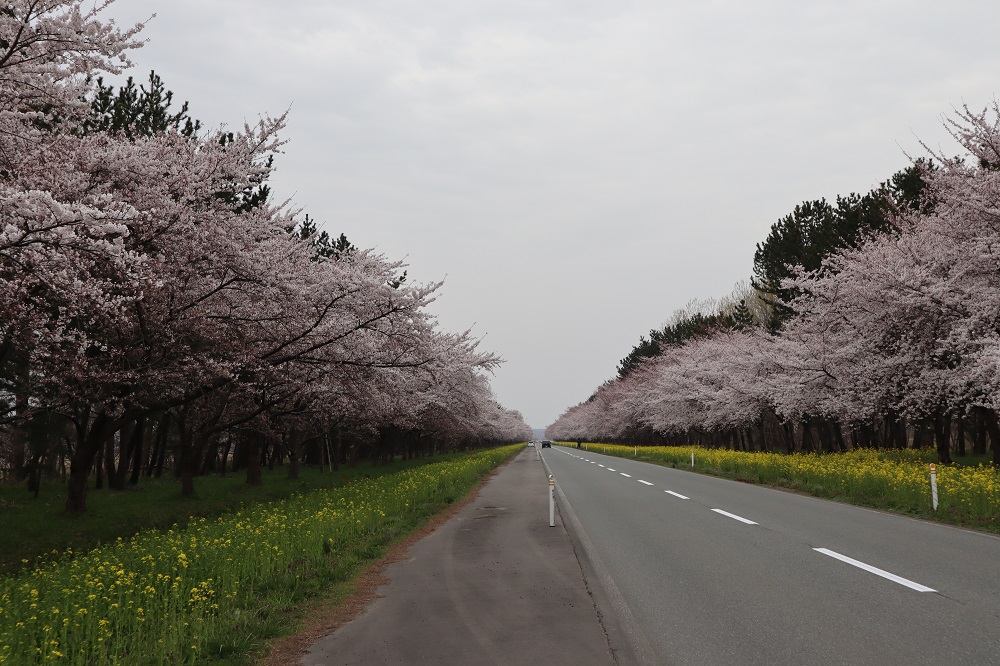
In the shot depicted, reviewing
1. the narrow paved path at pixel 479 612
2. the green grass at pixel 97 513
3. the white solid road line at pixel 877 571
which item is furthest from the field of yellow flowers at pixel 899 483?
the green grass at pixel 97 513

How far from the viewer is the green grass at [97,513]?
1320cm

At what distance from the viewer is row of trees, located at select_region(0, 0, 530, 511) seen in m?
8.19

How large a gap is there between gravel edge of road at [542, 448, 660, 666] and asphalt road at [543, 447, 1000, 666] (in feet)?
0.13

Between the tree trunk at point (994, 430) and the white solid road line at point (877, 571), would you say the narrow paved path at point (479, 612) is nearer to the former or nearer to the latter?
the white solid road line at point (877, 571)

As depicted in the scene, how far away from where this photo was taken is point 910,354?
2045cm

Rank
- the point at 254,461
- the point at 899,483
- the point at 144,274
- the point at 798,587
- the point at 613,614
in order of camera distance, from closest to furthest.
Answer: the point at 613,614 → the point at 798,587 → the point at 144,274 → the point at 899,483 → the point at 254,461

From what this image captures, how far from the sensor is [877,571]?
7.41 metres

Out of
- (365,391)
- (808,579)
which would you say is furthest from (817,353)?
(808,579)

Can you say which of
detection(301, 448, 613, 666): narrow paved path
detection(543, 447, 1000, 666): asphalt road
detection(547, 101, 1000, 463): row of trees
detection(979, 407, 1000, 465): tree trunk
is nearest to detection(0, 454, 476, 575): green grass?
detection(301, 448, 613, 666): narrow paved path

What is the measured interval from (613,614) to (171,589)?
4777 millimetres

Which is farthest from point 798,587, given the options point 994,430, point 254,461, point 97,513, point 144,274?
point 254,461

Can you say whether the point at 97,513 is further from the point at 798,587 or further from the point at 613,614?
the point at 798,587

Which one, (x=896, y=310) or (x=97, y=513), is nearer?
(x=97, y=513)

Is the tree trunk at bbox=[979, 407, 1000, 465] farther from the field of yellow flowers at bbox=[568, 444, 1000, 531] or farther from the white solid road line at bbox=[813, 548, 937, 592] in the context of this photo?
the white solid road line at bbox=[813, 548, 937, 592]
